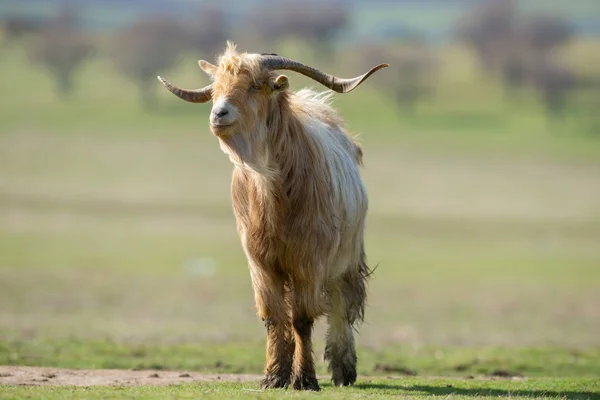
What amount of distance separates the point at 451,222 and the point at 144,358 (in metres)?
37.1

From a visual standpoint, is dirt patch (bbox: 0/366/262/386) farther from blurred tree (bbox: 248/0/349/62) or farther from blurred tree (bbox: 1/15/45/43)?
blurred tree (bbox: 1/15/45/43)

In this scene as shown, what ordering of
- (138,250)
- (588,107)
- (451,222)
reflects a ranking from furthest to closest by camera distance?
(588,107) → (451,222) → (138,250)

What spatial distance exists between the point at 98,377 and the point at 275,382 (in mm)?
2668

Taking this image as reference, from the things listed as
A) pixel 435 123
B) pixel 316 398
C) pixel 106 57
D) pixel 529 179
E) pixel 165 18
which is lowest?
pixel 316 398

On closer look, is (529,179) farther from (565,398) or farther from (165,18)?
(165,18)

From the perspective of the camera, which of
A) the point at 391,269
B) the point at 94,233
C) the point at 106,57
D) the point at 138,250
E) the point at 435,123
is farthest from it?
the point at 106,57

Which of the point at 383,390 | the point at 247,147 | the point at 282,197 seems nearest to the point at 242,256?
the point at 383,390

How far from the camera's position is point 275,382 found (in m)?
12.7

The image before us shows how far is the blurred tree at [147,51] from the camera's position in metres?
108

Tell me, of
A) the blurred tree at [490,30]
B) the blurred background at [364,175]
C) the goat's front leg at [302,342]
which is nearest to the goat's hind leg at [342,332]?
A: the goat's front leg at [302,342]

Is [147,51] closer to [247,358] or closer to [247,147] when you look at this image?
[247,358]

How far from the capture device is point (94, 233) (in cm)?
4659

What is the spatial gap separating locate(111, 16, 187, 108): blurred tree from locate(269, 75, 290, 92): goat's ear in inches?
3489

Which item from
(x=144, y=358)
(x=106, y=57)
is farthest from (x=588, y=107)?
(x=144, y=358)
